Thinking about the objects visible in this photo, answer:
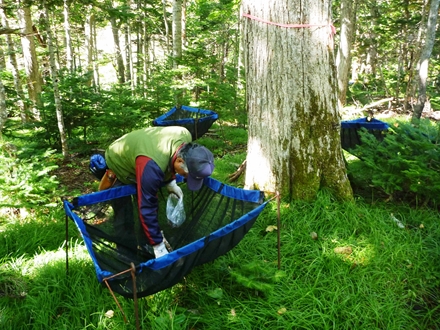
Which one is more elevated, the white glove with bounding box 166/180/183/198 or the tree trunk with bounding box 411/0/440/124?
the tree trunk with bounding box 411/0/440/124

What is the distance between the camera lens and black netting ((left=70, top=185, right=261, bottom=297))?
1659 mm

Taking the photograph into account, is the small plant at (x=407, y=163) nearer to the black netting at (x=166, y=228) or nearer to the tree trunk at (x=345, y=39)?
the black netting at (x=166, y=228)

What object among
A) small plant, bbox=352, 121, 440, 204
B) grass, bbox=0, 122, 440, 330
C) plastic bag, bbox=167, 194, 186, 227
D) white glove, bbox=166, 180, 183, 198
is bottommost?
grass, bbox=0, 122, 440, 330

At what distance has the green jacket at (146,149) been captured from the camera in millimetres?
1907

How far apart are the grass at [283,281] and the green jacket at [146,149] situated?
72 centimetres

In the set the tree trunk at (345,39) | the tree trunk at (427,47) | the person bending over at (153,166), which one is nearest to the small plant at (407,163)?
the person bending over at (153,166)

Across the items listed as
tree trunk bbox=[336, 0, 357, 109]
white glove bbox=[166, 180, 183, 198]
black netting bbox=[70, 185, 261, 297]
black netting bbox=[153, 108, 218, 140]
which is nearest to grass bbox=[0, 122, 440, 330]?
black netting bbox=[70, 185, 261, 297]

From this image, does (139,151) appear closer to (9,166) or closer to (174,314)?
(174,314)

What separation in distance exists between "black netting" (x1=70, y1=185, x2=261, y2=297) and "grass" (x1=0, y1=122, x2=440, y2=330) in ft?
0.79

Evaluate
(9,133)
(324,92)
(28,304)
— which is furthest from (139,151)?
(9,133)

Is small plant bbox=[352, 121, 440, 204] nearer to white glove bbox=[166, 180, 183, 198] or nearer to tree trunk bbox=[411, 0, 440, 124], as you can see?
white glove bbox=[166, 180, 183, 198]

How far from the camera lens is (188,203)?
7.85 feet

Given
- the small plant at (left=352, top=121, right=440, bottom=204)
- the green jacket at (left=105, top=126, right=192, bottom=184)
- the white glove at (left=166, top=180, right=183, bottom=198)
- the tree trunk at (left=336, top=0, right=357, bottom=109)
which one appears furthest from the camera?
the tree trunk at (left=336, top=0, right=357, bottom=109)

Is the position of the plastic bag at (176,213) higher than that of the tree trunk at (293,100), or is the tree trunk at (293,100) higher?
the tree trunk at (293,100)
